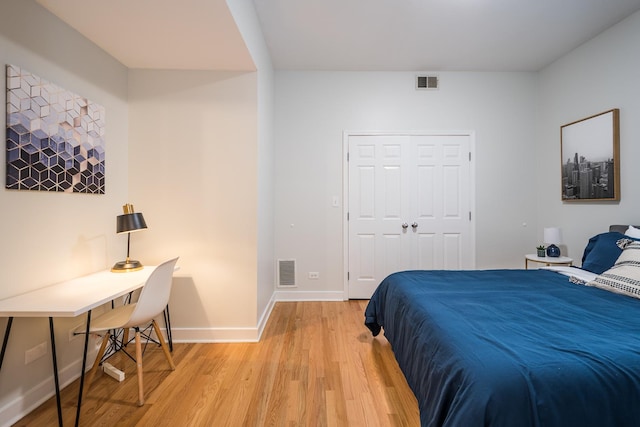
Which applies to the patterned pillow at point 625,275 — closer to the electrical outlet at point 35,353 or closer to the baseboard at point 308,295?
the baseboard at point 308,295

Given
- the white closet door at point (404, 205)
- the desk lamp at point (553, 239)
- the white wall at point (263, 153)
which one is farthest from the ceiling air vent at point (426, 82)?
the desk lamp at point (553, 239)

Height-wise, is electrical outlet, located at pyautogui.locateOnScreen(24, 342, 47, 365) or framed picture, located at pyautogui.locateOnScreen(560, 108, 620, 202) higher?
framed picture, located at pyautogui.locateOnScreen(560, 108, 620, 202)

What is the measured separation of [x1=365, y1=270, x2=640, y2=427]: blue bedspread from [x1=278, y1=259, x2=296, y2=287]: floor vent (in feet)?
6.28

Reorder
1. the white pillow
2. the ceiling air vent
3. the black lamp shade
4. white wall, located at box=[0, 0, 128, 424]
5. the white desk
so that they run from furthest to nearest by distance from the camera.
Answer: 1. the ceiling air vent
2. the white pillow
3. the black lamp shade
4. white wall, located at box=[0, 0, 128, 424]
5. the white desk

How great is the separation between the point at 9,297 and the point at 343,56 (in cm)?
349

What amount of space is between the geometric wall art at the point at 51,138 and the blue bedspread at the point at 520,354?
239 centimetres

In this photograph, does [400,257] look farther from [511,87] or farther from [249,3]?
[249,3]

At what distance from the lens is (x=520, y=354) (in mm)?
1146

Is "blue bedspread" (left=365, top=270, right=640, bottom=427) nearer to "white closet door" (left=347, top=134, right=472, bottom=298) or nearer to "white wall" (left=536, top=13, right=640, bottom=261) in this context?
"white wall" (left=536, top=13, right=640, bottom=261)

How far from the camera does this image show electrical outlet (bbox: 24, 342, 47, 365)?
175 cm

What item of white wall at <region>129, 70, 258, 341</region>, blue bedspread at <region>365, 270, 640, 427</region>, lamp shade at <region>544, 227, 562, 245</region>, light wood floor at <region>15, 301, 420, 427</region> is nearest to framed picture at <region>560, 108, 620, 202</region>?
lamp shade at <region>544, 227, 562, 245</region>

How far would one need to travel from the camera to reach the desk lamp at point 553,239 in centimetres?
321

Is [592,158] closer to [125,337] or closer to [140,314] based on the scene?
[140,314]

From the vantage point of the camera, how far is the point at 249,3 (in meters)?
2.40
